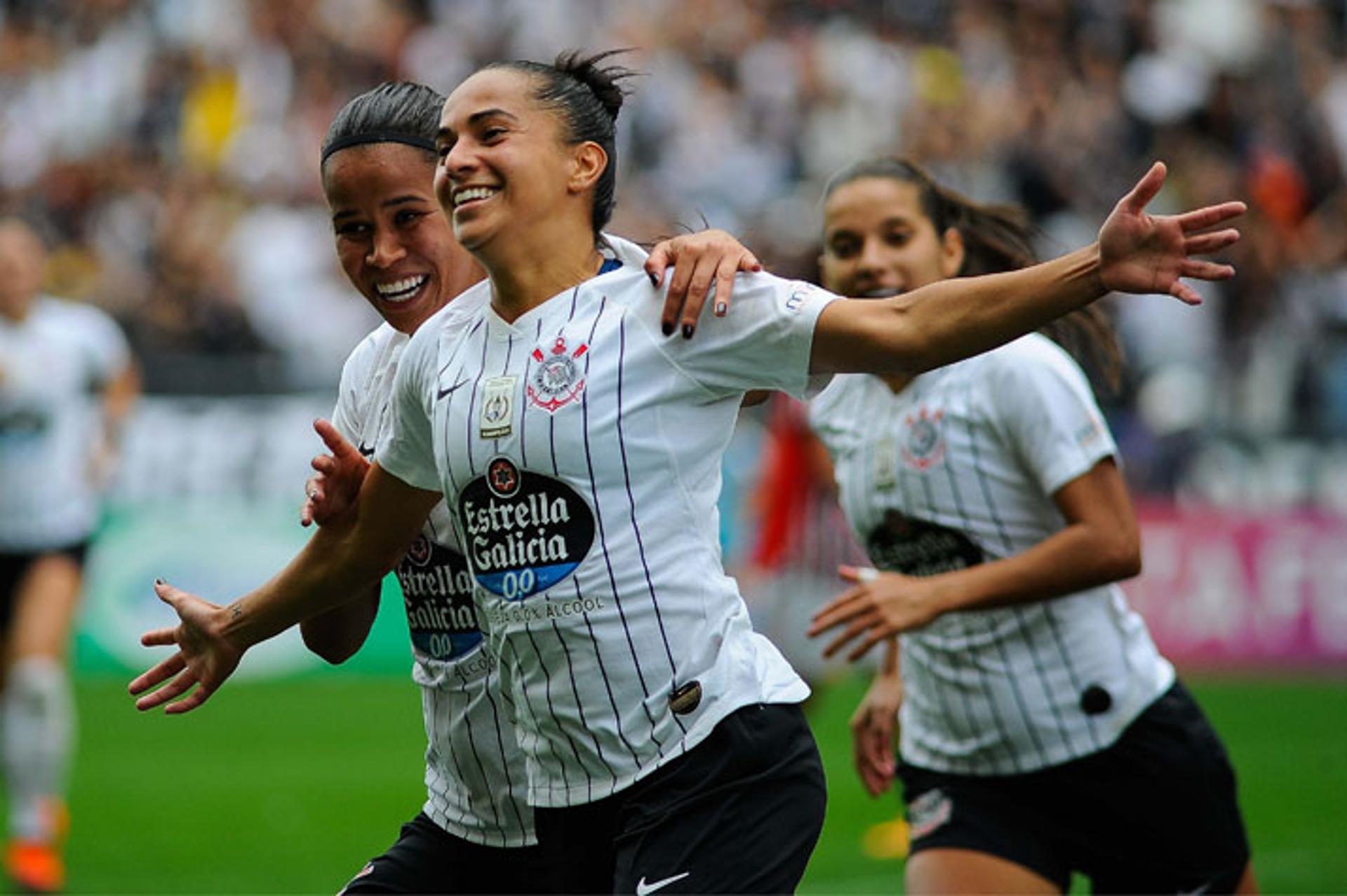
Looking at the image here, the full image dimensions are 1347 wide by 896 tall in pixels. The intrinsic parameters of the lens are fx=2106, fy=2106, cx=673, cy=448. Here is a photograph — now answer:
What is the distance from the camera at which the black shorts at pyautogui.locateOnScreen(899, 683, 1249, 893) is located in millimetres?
5281

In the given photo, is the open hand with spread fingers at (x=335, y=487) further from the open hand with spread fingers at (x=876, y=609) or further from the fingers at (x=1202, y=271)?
the fingers at (x=1202, y=271)

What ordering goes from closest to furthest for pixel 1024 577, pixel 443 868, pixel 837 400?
1. pixel 443 868
2. pixel 1024 577
3. pixel 837 400

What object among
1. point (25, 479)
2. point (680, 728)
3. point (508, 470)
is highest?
point (25, 479)

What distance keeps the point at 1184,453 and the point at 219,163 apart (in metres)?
8.80

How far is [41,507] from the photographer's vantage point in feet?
32.9

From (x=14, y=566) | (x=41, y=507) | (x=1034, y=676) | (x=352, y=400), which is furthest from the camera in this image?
(x=41, y=507)

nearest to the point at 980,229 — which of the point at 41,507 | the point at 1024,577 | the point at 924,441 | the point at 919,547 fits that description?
the point at 924,441

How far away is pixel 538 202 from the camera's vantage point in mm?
3984

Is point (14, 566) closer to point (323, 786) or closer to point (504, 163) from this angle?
point (323, 786)

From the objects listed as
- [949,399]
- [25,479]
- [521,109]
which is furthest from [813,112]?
[521,109]

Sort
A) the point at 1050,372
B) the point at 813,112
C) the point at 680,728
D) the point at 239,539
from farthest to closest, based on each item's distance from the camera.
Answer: the point at 813,112 < the point at 239,539 < the point at 1050,372 < the point at 680,728

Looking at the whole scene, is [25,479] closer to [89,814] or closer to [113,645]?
[89,814]

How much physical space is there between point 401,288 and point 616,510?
38.5 inches

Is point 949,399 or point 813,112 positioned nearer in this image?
point 949,399
